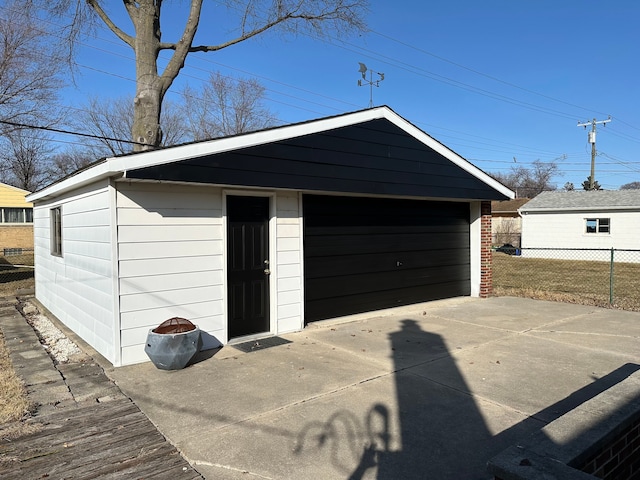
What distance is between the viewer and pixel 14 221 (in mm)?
28594

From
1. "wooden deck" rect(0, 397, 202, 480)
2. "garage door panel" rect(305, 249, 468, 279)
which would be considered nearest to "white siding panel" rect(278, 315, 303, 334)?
"garage door panel" rect(305, 249, 468, 279)

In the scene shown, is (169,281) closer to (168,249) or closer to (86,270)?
(168,249)

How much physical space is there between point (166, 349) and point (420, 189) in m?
5.54

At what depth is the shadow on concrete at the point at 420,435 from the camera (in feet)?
10.2

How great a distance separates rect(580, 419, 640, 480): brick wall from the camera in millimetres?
2480

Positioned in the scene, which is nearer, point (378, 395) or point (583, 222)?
point (378, 395)

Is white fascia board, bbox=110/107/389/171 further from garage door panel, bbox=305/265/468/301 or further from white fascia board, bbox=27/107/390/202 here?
garage door panel, bbox=305/265/468/301

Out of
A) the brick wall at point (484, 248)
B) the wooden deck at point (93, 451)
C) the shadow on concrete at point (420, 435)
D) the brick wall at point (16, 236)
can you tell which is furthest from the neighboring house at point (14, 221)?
the shadow on concrete at point (420, 435)

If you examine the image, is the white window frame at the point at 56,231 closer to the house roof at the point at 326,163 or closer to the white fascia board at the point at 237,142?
the house roof at the point at 326,163

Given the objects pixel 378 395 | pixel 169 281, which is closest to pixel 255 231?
pixel 169 281

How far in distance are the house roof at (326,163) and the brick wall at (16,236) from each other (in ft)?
75.0

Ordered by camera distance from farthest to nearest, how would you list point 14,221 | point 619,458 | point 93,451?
point 14,221
point 93,451
point 619,458

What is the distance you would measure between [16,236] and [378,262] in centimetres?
2829

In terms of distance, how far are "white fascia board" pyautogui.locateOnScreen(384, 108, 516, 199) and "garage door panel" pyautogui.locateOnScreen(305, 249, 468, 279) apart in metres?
1.72
